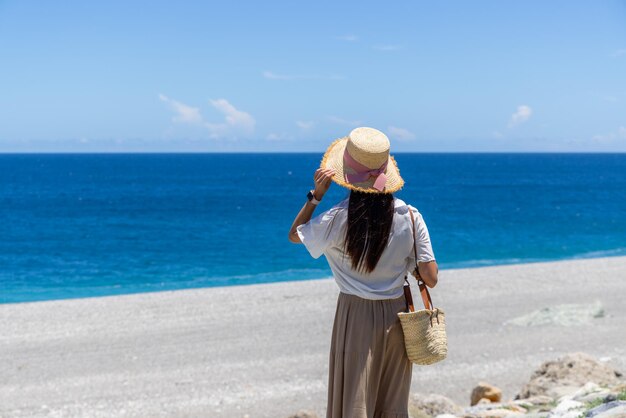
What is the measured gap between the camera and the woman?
146 inches

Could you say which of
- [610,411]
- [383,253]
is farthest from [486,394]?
[383,253]

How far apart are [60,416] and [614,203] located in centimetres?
6257

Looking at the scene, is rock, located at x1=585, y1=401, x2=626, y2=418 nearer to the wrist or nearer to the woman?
the woman

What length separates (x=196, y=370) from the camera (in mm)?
9914

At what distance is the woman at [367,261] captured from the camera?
3.70 metres

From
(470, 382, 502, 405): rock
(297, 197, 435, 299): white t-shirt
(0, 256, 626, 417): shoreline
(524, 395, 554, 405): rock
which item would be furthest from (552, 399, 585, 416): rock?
(0, 256, 626, 417): shoreline

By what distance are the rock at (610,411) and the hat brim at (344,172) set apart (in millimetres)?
1861

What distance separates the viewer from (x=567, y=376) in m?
7.39

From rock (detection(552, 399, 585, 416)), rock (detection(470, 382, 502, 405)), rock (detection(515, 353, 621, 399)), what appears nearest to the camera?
rock (detection(552, 399, 585, 416))

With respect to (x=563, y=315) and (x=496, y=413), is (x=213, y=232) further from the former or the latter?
(x=496, y=413)

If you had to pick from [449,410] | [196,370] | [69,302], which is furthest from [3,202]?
[449,410]

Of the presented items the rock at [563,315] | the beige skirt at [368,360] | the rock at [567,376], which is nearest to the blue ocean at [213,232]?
the rock at [563,315]

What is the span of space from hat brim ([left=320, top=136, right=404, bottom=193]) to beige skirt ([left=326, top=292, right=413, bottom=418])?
1.85 feet

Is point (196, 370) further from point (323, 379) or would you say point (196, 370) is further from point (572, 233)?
point (572, 233)
